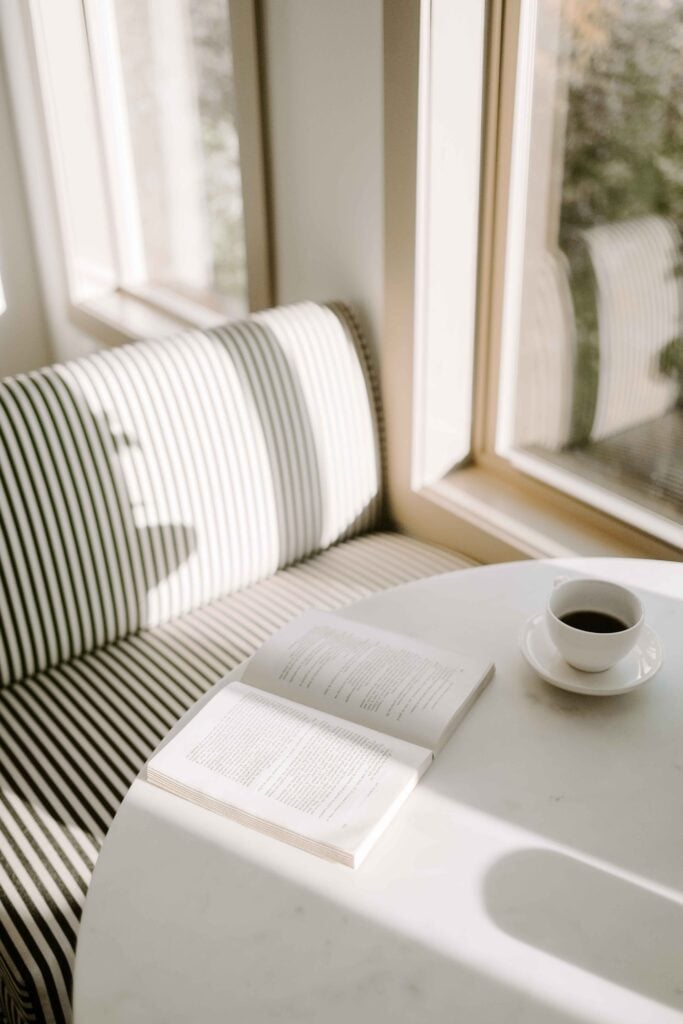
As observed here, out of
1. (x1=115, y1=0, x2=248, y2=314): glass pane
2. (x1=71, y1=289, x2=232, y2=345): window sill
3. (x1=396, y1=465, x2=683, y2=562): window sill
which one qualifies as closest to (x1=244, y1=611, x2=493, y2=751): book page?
(x1=396, y1=465, x2=683, y2=562): window sill

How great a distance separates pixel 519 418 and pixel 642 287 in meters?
0.35

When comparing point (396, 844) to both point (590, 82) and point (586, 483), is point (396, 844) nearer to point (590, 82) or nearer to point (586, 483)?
point (586, 483)

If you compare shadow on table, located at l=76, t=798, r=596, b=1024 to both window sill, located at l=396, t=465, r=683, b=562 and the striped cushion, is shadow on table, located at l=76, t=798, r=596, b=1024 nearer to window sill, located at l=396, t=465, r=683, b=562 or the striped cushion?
the striped cushion

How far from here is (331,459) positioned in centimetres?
165

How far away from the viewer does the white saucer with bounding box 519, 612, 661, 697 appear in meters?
0.94

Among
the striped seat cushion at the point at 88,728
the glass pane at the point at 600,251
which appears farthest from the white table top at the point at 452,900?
the glass pane at the point at 600,251

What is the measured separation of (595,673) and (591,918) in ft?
0.92

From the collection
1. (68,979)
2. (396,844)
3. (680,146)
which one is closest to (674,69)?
(680,146)

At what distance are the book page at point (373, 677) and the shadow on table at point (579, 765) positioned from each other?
3cm

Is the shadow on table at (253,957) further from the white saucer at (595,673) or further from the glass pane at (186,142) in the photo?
the glass pane at (186,142)

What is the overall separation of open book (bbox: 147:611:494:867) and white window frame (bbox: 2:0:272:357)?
148 centimetres

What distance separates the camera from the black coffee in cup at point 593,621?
3.15 ft

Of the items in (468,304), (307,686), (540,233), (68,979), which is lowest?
(68,979)

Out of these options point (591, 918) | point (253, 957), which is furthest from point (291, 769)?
point (591, 918)
